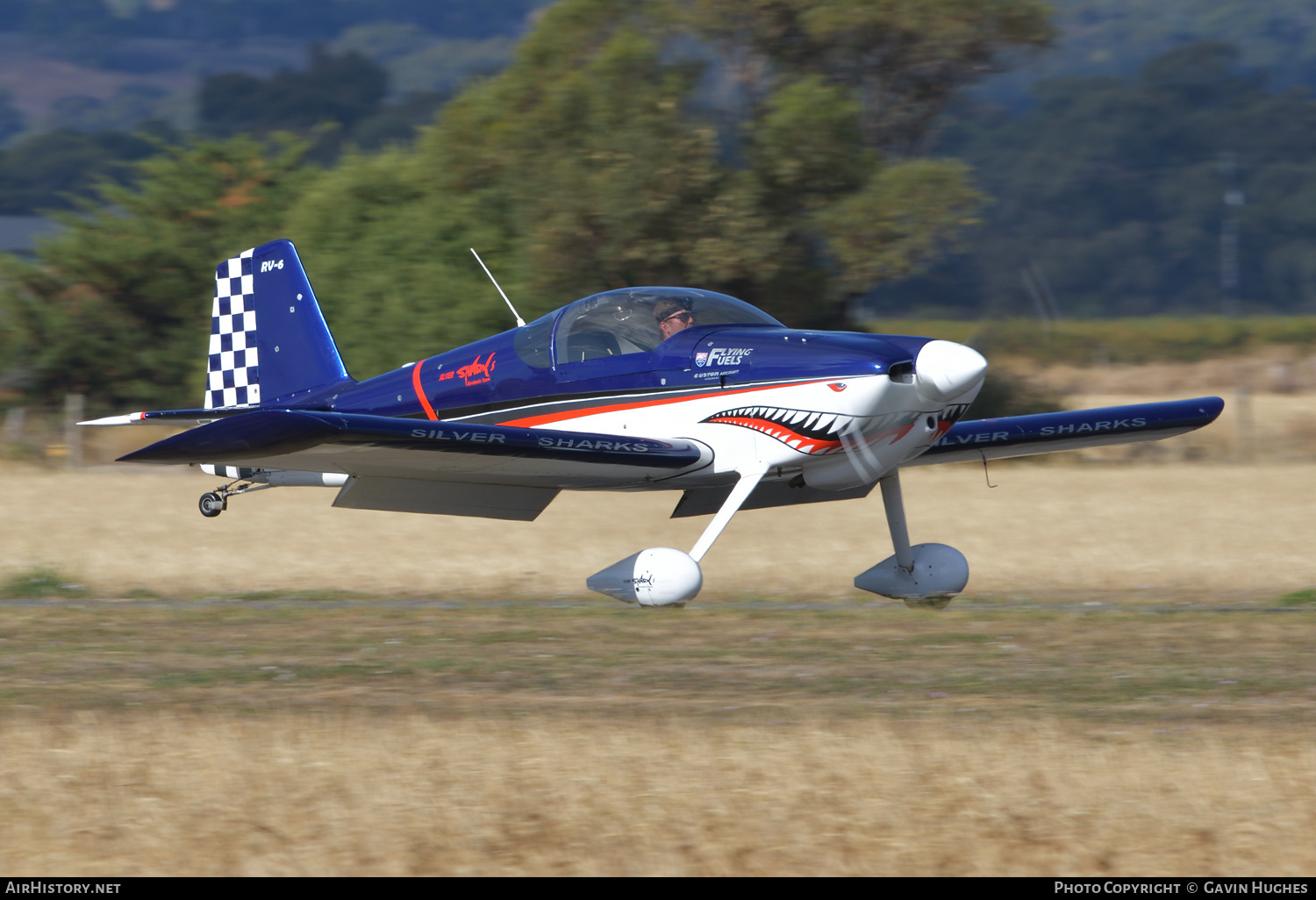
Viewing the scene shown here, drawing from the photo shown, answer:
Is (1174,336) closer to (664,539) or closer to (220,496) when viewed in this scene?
(664,539)

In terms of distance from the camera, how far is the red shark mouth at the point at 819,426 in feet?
31.9

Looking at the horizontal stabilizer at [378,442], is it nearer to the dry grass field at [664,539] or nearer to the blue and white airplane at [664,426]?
the blue and white airplane at [664,426]

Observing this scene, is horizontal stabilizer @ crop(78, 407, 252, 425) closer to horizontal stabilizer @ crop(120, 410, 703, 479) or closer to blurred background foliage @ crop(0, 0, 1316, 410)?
horizontal stabilizer @ crop(120, 410, 703, 479)

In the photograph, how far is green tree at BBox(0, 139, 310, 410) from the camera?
31844 millimetres

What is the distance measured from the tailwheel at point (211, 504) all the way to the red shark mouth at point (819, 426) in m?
4.65

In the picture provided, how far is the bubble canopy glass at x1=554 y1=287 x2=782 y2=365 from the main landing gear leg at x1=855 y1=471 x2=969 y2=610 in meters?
1.70

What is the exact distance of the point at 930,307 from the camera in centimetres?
5928

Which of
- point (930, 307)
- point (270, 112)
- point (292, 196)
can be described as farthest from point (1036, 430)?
point (270, 112)

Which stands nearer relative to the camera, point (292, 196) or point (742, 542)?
point (742, 542)

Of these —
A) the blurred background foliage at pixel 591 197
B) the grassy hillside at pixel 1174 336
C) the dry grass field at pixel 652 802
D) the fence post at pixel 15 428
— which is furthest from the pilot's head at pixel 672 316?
the grassy hillside at pixel 1174 336

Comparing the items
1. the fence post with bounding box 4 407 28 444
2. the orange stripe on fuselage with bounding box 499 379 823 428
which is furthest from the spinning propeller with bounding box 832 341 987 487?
the fence post with bounding box 4 407 28 444

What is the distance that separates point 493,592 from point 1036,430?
469 cm
